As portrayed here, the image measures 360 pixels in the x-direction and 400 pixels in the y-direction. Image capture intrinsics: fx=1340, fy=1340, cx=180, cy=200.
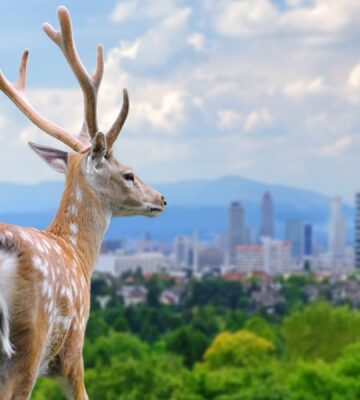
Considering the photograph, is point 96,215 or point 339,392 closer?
point 96,215

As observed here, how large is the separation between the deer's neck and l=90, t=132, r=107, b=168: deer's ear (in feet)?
0.37

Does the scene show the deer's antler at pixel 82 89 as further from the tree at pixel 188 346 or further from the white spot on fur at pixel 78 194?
the tree at pixel 188 346

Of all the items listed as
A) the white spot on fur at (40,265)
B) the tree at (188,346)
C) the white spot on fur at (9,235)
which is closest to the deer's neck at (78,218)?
the white spot on fur at (40,265)

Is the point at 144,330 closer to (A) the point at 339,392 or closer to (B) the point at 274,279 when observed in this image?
(A) the point at 339,392

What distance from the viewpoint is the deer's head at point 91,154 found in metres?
5.57

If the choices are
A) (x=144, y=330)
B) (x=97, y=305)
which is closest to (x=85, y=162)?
(x=144, y=330)

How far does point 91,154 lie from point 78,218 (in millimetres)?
291

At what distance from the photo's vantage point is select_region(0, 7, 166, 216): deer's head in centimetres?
557

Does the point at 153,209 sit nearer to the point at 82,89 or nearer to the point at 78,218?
the point at 78,218

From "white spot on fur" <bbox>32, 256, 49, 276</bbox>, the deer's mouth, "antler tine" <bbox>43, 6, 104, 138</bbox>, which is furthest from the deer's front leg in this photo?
"antler tine" <bbox>43, 6, 104, 138</bbox>

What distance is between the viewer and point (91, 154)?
547cm

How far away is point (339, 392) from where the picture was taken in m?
42.5

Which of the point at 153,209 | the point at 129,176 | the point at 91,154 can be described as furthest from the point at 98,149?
the point at 153,209

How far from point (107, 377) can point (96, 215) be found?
33.7 meters
